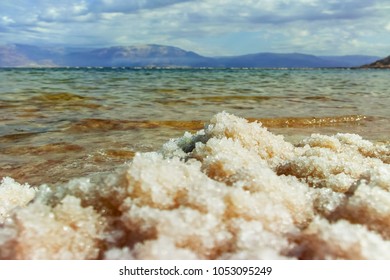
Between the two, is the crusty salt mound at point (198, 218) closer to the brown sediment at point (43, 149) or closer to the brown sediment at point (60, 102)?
the brown sediment at point (43, 149)

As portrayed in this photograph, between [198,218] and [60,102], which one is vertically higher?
[198,218]

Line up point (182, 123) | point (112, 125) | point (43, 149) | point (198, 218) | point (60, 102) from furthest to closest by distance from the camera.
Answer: point (60, 102) < point (182, 123) < point (112, 125) < point (43, 149) < point (198, 218)

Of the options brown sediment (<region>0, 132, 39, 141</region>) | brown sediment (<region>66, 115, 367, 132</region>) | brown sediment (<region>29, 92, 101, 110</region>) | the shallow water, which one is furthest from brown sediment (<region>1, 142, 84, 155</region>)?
brown sediment (<region>29, 92, 101, 110</region>)

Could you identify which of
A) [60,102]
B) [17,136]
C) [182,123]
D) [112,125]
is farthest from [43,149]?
[60,102]

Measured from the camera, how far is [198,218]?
1828 millimetres

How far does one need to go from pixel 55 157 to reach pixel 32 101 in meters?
7.77

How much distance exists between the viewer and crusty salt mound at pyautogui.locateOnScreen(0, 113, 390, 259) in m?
1.76

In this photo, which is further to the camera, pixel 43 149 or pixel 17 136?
pixel 17 136

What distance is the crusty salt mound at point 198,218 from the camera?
69.2 inches

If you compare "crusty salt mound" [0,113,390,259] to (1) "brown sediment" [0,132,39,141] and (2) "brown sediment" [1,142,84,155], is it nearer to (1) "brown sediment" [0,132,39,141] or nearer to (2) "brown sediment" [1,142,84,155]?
(2) "brown sediment" [1,142,84,155]

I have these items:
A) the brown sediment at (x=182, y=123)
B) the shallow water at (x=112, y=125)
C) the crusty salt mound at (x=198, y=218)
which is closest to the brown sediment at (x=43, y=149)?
the shallow water at (x=112, y=125)

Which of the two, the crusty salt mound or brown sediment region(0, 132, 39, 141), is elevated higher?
the crusty salt mound

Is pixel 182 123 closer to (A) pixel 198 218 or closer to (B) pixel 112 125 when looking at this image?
(B) pixel 112 125

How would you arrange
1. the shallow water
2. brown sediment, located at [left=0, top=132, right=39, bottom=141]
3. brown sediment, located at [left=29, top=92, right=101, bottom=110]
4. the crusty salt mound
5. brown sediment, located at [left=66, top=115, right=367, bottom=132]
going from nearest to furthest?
the crusty salt mound → the shallow water → brown sediment, located at [left=0, top=132, right=39, bottom=141] → brown sediment, located at [left=66, top=115, right=367, bottom=132] → brown sediment, located at [left=29, top=92, right=101, bottom=110]
